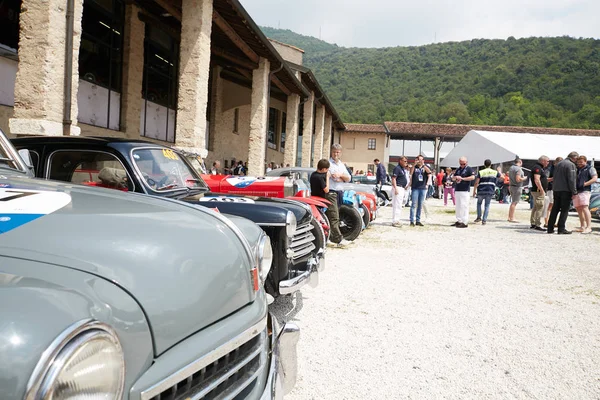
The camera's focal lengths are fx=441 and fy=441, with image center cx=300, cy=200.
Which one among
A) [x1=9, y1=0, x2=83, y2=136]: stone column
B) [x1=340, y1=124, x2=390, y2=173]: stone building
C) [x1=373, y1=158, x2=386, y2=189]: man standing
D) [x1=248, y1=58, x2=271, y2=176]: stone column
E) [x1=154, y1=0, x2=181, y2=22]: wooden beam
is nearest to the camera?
[x1=9, y1=0, x2=83, y2=136]: stone column

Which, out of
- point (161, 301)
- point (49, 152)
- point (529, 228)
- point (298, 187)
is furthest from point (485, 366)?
point (529, 228)

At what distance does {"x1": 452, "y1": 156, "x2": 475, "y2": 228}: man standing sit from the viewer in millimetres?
10891

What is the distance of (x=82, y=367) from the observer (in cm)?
104

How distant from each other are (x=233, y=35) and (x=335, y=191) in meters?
6.81

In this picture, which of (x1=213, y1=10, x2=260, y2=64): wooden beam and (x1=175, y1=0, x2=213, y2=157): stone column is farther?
(x1=213, y1=10, x2=260, y2=64): wooden beam

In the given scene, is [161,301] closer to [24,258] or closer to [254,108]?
[24,258]

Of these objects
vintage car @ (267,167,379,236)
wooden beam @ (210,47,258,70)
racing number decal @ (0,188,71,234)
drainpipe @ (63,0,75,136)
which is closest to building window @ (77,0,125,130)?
wooden beam @ (210,47,258,70)

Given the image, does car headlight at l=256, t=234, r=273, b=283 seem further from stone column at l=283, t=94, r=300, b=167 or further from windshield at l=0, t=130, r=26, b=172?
stone column at l=283, t=94, r=300, b=167

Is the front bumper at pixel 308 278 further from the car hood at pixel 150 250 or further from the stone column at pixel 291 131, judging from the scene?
the stone column at pixel 291 131

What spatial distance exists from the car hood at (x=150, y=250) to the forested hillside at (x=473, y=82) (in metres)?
66.2

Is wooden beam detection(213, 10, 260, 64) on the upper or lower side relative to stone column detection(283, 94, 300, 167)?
upper

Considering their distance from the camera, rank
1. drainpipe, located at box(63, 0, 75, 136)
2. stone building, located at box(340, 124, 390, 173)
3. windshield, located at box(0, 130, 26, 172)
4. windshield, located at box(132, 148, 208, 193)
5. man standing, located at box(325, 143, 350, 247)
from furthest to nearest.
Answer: stone building, located at box(340, 124, 390, 173)
man standing, located at box(325, 143, 350, 247)
drainpipe, located at box(63, 0, 75, 136)
windshield, located at box(132, 148, 208, 193)
windshield, located at box(0, 130, 26, 172)

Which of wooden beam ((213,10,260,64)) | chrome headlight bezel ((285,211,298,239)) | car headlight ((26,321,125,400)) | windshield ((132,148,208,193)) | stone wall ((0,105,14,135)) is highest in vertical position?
wooden beam ((213,10,260,64))

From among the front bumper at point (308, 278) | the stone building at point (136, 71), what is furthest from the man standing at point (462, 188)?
the front bumper at point (308, 278)
